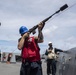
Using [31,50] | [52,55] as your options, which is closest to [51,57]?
[52,55]

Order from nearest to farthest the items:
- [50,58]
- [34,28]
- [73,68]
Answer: [73,68], [34,28], [50,58]

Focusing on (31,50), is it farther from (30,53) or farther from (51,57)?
(51,57)

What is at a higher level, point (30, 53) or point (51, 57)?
point (51, 57)

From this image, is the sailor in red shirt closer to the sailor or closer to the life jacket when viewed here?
the life jacket

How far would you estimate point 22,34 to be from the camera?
8227 millimetres

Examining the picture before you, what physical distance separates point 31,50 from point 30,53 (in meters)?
0.08

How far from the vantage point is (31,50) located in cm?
805

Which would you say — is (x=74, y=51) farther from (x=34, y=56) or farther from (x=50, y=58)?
(x=50, y=58)

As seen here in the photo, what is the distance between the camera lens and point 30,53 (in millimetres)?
8008

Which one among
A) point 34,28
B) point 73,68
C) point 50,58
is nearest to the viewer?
point 73,68

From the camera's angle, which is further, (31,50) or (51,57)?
(51,57)

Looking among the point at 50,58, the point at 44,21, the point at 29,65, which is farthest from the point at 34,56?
the point at 50,58

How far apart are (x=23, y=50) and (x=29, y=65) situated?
0.36m

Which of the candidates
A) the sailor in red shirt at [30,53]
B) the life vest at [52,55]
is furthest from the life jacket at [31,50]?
the life vest at [52,55]
